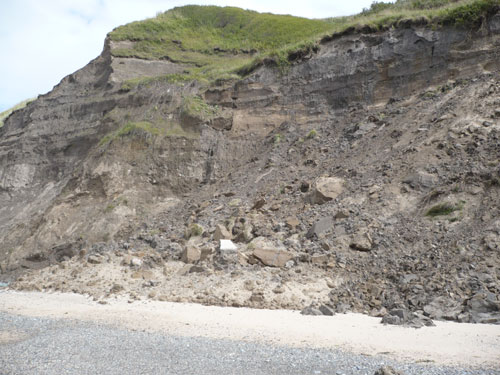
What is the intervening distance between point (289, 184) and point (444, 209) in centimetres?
571

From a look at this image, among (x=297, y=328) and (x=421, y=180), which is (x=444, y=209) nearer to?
(x=421, y=180)

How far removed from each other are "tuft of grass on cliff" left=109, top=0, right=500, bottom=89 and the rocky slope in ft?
2.01

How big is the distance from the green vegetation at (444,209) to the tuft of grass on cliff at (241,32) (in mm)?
9539

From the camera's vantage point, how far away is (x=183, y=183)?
20.0 m

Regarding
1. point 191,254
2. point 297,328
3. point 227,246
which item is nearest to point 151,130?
point 191,254

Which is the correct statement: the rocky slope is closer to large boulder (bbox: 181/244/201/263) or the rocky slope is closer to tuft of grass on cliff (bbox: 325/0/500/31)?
large boulder (bbox: 181/244/201/263)

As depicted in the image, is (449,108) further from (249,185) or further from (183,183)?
(183,183)

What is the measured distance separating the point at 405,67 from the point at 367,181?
23.1ft

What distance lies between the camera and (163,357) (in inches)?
264

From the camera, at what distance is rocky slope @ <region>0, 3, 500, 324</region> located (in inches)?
420

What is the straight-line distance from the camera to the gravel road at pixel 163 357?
6.07 metres

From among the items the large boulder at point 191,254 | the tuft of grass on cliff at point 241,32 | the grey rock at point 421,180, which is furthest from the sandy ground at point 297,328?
the tuft of grass on cliff at point 241,32

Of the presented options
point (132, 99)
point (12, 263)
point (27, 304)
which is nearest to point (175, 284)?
point (27, 304)

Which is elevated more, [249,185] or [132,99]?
[132,99]
